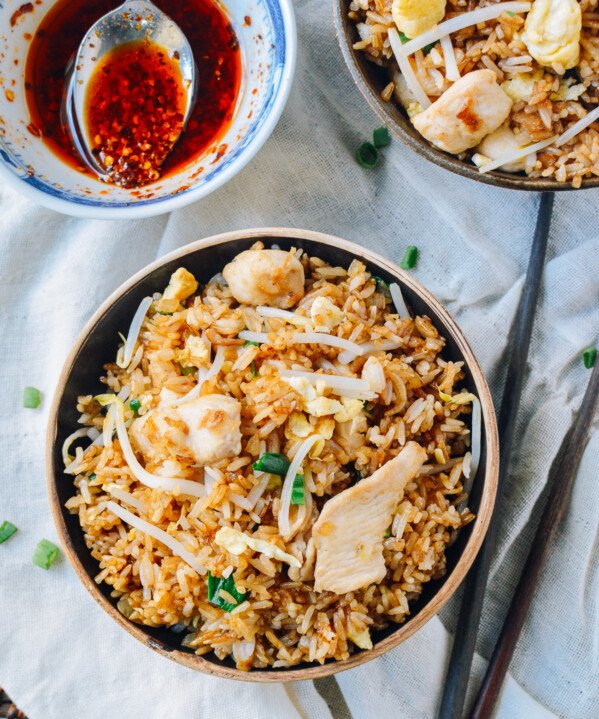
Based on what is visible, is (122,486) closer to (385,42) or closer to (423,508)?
(423,508)

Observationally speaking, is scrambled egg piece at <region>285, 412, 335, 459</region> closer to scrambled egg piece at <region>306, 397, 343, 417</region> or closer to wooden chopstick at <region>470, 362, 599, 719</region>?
scrambled egg piece at <region>306, 397, 343, 417</region>

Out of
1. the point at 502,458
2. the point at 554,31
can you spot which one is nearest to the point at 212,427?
the point at 502,458

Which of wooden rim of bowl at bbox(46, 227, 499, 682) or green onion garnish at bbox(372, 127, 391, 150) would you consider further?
green onion garnish at bbox(372, 127, 391, 150)

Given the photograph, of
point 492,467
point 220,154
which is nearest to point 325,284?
point 220,154

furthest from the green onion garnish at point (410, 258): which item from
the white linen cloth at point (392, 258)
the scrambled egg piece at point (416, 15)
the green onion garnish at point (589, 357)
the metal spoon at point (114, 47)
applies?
the metal spoon at point (114, 47)

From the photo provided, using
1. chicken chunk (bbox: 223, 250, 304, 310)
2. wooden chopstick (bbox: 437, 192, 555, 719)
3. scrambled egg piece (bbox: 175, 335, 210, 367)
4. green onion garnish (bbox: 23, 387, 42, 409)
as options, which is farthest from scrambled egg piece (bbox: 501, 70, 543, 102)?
green onion garnish (bbox: 23, 387, 42, 409)

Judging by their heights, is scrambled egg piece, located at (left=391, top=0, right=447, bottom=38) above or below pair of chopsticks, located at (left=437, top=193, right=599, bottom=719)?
above

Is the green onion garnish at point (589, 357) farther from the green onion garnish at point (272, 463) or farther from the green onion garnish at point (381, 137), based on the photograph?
the green onion garnish at point (272, 463)
